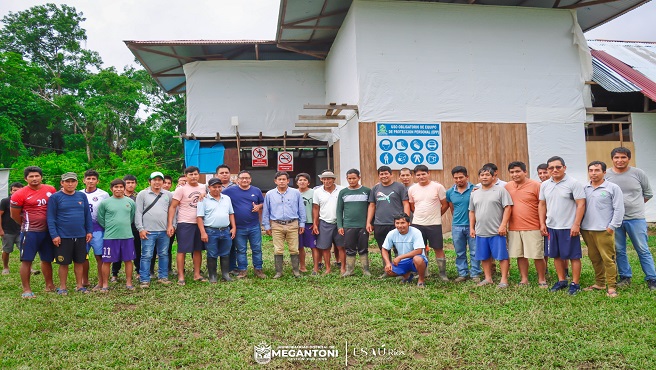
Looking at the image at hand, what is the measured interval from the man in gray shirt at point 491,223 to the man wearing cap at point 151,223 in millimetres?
4161

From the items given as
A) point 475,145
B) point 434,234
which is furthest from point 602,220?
point 475,145

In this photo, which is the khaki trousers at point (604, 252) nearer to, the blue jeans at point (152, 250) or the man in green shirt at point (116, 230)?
the blue jeans at point (152, 250)

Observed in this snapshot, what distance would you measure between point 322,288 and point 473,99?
6921 millimetres

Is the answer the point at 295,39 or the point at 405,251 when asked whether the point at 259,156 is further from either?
the point at 405,251

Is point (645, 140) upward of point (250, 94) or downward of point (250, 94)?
downward

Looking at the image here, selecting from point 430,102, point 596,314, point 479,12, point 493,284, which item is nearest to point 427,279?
point 493,284

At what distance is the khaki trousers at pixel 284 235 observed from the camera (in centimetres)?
624

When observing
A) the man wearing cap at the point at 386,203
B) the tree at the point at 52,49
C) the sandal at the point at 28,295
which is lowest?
the sandal at the point at 28,295

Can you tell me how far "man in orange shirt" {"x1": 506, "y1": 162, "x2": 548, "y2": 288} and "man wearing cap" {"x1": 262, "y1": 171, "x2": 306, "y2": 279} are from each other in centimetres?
287

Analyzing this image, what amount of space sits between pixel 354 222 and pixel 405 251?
898 mm

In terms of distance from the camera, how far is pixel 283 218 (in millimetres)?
6234

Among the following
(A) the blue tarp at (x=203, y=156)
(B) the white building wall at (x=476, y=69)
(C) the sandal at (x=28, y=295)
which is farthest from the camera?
(A) the blue tarp at (x=203, y=156)

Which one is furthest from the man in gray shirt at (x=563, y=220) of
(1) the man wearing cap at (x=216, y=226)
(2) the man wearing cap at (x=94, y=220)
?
(2) the man wearing cap at (x=94, y=220)

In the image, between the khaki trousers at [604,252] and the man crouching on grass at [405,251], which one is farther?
the man crouching on grass at [405,251]
